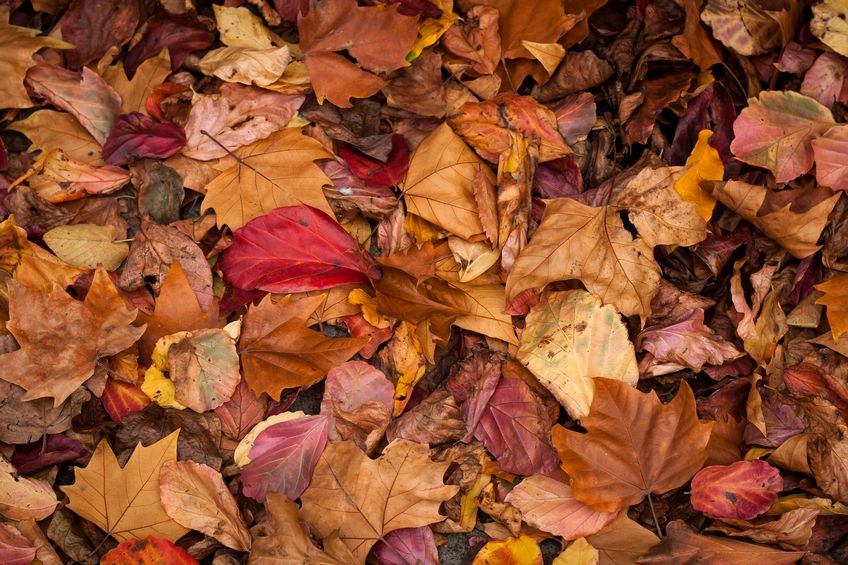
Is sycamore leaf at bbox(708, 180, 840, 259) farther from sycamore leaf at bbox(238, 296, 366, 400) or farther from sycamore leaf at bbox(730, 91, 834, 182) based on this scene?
sycamore leaf at bbox(238, 296, 366, 400)

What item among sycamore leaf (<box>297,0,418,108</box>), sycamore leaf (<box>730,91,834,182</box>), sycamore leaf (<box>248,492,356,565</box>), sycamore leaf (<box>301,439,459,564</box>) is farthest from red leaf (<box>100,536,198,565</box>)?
sycamore leaf (<box>730,91,834,182</box>)

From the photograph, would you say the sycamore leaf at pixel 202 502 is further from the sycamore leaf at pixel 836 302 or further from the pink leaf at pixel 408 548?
the sycamore leaf at pixel 836 302

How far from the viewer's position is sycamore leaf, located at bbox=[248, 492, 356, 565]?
4.77ft

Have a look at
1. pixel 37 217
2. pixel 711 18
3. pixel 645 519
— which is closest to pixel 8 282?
pixel 37 217

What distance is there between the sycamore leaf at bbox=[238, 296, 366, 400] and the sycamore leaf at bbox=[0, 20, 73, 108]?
77cm

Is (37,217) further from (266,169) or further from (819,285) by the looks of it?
(819,285)

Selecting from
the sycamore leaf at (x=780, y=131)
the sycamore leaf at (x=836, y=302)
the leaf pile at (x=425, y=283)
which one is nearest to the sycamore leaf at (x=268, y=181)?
the leaf pile at (x=425, y=283)

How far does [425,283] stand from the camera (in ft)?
5.40

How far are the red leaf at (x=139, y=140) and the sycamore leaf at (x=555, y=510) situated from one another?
1.10 m

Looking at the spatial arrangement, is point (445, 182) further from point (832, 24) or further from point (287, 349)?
point (832, 24)

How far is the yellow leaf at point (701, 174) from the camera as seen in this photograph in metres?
1.65

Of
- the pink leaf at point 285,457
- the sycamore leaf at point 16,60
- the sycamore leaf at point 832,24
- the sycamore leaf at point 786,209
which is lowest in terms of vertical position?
the pink leaf at point 285,457

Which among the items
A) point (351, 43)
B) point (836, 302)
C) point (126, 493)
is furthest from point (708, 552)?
point (351, 43)

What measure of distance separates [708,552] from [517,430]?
440 millimetres
